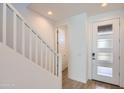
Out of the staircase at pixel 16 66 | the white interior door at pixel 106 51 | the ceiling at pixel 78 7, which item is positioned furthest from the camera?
the white interior door at pixel 106 51

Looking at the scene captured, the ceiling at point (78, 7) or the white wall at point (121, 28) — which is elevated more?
the ceiling at point (78, 7)

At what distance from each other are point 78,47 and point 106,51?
101 cm

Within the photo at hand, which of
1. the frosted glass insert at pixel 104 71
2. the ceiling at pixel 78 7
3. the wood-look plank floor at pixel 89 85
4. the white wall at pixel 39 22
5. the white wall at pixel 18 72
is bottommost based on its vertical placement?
the wood-look plank floor at pixel 89 85

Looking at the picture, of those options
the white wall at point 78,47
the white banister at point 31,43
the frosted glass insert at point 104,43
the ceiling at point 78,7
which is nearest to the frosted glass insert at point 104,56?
the frosted glass insert at point 104,43

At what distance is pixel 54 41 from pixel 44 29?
87cm

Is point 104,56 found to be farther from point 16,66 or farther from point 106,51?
point 16,66

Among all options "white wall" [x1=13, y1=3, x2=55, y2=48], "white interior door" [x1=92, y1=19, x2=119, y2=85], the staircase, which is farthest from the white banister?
"white interior door" [x1=92, y1=19, x2=119, y2=85]

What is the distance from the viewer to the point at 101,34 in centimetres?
347

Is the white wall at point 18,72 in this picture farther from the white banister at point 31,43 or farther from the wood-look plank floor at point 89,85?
the wood-look plank floor at point 89,85

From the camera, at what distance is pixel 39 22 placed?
12.1 feet

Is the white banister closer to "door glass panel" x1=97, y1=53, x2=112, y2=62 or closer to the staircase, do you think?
the staircase

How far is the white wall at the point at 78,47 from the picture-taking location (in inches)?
136

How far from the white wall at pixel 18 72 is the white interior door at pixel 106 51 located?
218 cm

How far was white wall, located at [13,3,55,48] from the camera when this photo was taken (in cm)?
302
